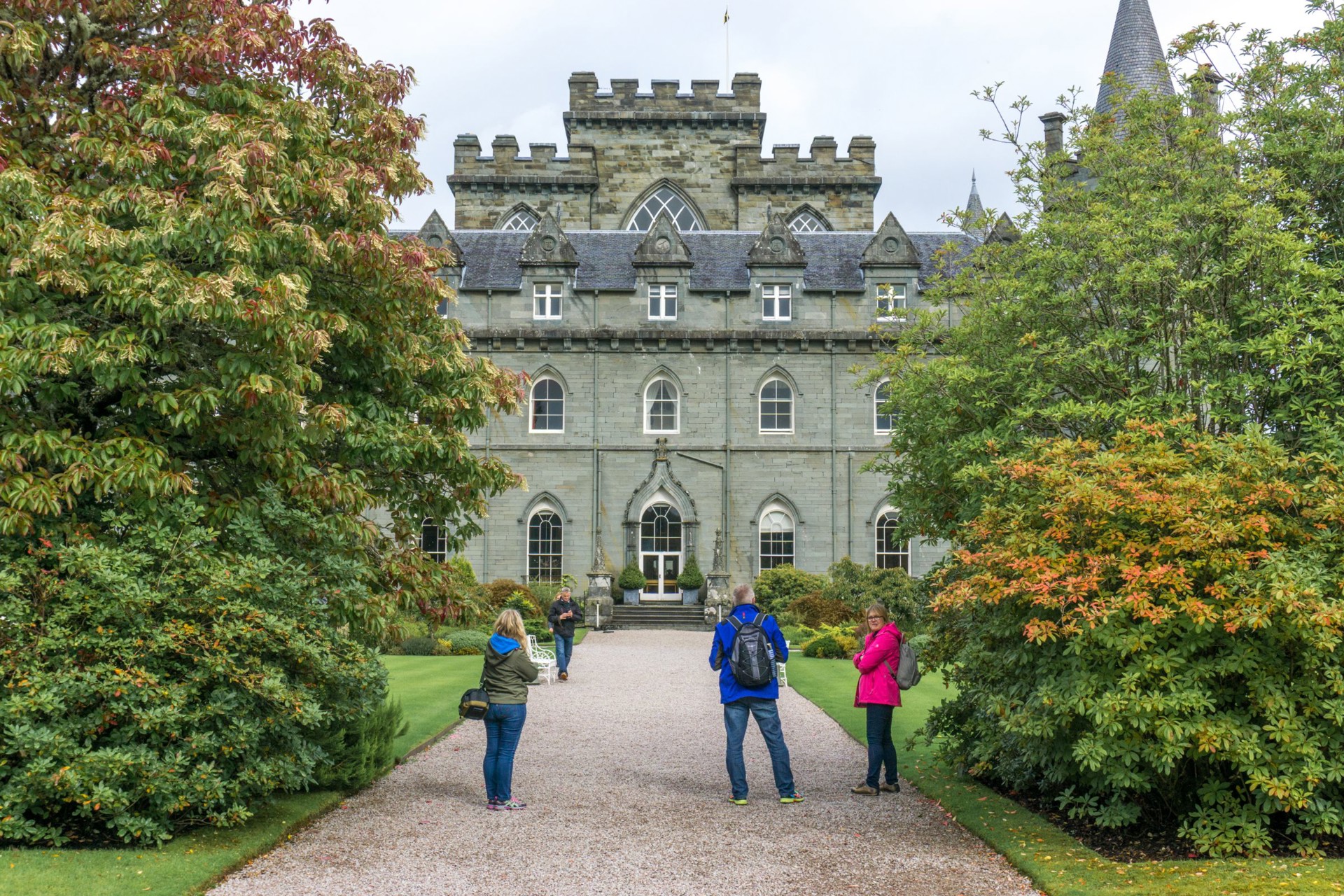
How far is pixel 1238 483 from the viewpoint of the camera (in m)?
8.67

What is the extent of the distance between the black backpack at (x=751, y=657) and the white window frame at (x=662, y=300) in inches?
1072

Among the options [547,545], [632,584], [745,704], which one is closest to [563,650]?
[745,704]

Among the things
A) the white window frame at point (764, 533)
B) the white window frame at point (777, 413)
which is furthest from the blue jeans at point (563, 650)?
the white window frame at point (777, 413)

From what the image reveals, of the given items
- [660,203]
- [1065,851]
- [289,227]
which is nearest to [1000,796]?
[1065,851]

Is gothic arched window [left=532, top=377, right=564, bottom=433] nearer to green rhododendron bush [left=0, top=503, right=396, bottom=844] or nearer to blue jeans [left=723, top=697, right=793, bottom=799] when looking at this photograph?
blue jeans [left=723, top=697, right=793, bottom=799]

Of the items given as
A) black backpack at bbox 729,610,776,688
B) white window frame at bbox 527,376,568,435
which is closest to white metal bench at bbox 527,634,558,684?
black backpack at bbox 729,610,776,688

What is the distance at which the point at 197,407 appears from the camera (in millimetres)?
8891

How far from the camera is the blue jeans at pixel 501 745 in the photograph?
33.8ft

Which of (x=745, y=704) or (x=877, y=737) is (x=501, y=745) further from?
(x=877, y=737)

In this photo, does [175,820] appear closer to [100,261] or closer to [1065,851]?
[100,261]

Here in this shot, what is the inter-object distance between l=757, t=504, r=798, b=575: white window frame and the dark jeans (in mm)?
24902

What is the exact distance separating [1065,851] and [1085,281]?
5.75 meters

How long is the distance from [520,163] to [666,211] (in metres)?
5.85

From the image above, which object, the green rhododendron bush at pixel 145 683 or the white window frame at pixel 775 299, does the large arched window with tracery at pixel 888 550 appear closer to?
the white window frame at pixel 775 299
